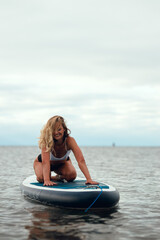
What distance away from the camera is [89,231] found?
6.20m

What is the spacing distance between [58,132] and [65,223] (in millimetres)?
2259

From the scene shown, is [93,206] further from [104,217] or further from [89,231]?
[89,231]

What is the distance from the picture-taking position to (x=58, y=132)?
7.89 meters

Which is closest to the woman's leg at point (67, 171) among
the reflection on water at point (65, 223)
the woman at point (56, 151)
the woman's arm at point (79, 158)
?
the woman at point (56, 151)

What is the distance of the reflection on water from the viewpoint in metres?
5.95

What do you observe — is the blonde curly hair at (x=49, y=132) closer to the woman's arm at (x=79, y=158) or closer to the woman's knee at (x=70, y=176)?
the woman's arm at (x=79, y=158)

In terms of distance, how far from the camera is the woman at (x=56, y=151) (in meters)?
7.85

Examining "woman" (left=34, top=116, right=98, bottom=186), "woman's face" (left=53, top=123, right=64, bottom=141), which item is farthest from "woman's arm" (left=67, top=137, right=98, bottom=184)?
"woman's face" (left=53, top=123, right=64, bottom=141)

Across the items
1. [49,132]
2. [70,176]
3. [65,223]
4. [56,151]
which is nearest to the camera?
[65,223]

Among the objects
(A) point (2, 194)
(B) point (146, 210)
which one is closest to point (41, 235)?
(B) point (146, 210)

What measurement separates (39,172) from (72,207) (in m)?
1.61

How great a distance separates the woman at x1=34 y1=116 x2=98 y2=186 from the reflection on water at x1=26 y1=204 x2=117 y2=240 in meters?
0.83

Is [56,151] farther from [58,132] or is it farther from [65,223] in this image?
[65,223]

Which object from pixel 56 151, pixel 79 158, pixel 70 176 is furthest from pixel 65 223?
pixel 70 176
